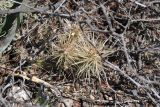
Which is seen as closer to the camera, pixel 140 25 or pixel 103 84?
pixel 103 84

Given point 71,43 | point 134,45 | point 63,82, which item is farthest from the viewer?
point 134,45

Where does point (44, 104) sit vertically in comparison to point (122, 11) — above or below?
below

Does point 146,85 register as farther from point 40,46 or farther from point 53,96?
point 40,46

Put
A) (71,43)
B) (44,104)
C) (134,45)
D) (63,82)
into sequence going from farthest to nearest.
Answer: (134,45) < (63,82) < (71,43) < (44,104)

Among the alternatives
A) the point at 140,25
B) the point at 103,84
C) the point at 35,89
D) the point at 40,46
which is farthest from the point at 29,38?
the point at 140,25
